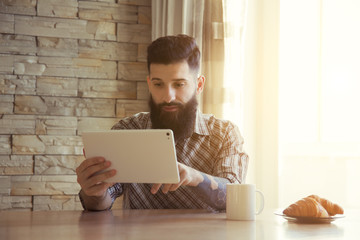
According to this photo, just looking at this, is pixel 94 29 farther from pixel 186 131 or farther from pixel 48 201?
pixel 186 131

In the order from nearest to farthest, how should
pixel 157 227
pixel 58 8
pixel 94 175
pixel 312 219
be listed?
1. pixel 157 227
2. pixel 312 219
3. pixel 94 175
4. pixel 58 8

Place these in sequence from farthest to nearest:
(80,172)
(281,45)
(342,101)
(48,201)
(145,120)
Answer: (48,201) < (281,45) < (342,101) < (145,120) < (80,172)

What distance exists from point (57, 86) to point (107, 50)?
37cm

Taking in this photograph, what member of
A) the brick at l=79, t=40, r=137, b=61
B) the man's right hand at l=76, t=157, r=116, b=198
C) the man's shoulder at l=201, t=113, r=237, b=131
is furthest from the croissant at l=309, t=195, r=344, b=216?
the brick at l=79, t=40, r=137, b=61

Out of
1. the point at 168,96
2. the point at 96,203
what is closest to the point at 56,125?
the point at 168,96

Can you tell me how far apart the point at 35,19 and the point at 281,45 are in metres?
1.42

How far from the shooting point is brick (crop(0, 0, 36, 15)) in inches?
118

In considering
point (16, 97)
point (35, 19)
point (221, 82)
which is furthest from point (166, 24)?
point (16, 97)

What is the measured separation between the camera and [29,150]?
2.98 m

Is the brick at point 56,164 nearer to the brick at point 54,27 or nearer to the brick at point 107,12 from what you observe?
the brick at point 54,27

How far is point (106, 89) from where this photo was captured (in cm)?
312

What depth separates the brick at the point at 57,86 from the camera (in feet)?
9.92

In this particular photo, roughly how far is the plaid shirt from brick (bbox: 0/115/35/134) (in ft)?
3.18

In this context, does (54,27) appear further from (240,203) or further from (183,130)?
(240,203)
